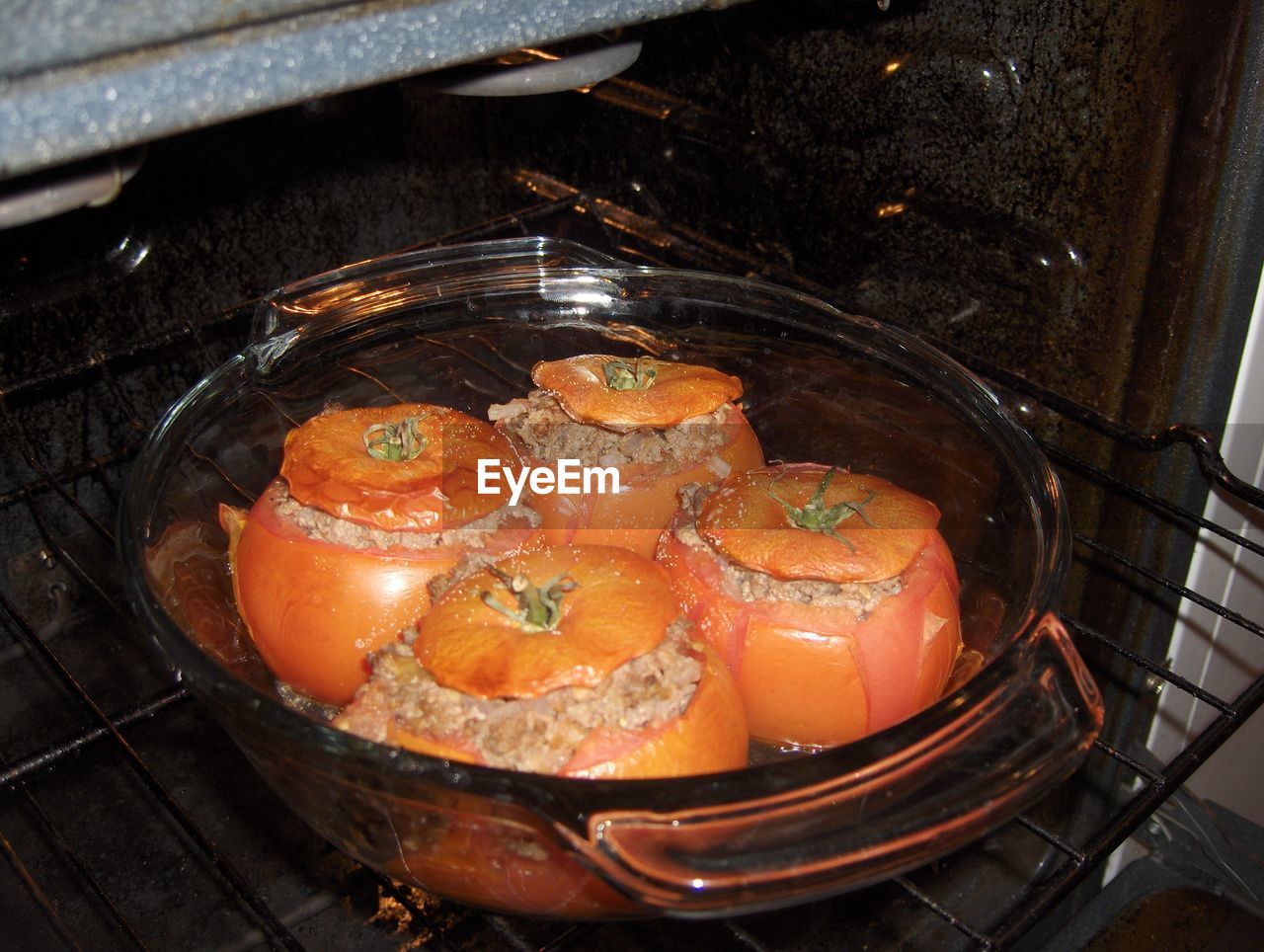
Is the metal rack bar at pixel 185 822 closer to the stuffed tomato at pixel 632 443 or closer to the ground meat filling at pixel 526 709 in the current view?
the ground meat filling at pixel 526 709

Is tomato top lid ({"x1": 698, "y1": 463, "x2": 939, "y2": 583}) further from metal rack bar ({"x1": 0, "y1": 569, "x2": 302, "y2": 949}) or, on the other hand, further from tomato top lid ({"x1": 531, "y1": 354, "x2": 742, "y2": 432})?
metal rack bar ({"x1": 0, "y1": 569, "x2": 302, "y2": 949})

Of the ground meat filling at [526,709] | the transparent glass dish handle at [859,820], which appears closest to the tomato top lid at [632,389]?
the ground meat filling at [526,709]

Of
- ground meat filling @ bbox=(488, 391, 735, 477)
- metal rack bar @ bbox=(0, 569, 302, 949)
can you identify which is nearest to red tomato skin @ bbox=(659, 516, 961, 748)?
ground meat filling @ bbox=(488, 391, 735, 477)

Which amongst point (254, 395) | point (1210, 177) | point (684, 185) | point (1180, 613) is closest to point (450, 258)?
point (254, 395)

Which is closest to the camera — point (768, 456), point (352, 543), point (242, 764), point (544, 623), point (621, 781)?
point (621, 781)

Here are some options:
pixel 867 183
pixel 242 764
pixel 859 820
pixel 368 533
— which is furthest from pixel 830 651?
pixel 242 764

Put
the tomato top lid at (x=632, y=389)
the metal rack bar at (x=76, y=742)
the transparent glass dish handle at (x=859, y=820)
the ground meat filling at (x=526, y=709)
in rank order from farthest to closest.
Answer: the tomato top lid at (x=632, y=389) → the metal rack bar at (x=76, y=742) → the ground meat filling at (x=526, y=709) → the transparent glass dish handle at (x=859, y=820)

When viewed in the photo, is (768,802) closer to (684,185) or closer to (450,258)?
(450,258)

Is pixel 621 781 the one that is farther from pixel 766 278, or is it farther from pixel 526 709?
pixel 766 278
